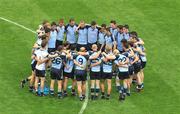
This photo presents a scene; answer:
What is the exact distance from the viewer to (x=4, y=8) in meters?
31.1

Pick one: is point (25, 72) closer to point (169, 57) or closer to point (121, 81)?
point (121, 81)

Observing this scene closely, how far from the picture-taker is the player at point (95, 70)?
893 inches

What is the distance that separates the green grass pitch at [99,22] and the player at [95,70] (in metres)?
0.49

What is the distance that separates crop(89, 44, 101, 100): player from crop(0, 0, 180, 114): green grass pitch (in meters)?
0.49

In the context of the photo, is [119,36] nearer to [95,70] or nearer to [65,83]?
[95,70]

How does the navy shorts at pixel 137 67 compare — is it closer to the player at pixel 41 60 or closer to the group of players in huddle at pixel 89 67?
the group of players in huddle at pixel 89 67

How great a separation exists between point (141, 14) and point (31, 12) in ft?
20.9

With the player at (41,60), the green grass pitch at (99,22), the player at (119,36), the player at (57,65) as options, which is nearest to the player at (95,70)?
the green grass pitch at (99,22)

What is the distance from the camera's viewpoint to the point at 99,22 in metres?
30.1

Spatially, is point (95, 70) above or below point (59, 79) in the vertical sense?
above

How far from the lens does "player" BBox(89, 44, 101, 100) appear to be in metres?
22.7

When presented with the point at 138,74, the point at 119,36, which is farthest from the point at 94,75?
the point at 119,36

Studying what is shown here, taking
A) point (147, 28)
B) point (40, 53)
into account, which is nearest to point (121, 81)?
point (40, 53)

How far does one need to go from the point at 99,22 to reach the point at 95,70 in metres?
7.72
